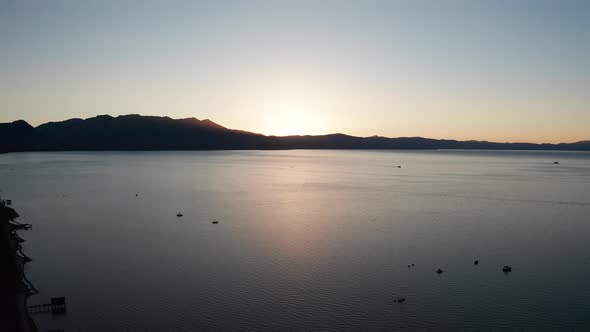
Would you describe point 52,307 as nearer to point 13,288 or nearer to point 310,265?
point 13,288

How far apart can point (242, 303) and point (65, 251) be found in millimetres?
22119

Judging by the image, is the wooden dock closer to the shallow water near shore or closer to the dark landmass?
the dark landmass

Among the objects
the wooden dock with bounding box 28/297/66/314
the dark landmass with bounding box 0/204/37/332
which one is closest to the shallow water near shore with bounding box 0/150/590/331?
the wooden dock with bounding box 28/297/66/314

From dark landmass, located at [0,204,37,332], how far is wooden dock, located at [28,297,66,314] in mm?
496

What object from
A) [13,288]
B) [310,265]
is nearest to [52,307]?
[13,288]

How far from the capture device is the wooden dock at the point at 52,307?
26.2 m

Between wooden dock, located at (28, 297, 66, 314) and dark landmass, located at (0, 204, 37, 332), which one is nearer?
Result: dark landmass, located at (0, 204, 37, 332)

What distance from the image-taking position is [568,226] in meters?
51.9

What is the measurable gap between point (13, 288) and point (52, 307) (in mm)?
Answer: 5088

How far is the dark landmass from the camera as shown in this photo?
24203mm

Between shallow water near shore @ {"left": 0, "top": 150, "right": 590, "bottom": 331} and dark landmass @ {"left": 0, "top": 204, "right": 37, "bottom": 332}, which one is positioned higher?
dark landmass @ {"left": 0, "top": 204, "right": 37, "bottom": 332}

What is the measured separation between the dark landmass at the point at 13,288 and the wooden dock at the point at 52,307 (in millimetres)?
496

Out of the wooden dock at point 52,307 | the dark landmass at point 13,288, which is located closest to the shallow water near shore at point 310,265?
the wooden dock at point 52,307

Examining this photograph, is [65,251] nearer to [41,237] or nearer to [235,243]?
[41,237]
